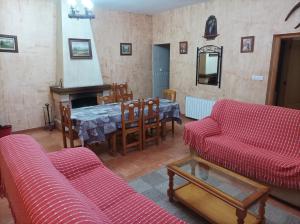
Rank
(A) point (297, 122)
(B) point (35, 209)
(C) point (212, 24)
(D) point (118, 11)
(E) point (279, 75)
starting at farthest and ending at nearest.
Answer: (D) point (118, 11) < (C) point (212, 24) < (E) point (279, 75) < (A) point (297, 122) < (B) point (35, 209)

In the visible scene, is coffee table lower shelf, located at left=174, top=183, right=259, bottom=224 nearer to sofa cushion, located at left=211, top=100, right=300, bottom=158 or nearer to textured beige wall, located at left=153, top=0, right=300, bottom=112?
sofa cushion, located at left=211, top=100, right=300, bottom=158

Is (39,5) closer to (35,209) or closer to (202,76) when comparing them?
(202,76)

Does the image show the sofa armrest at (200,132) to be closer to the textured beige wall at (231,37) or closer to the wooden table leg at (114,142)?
the wooden table leg at (114,142)

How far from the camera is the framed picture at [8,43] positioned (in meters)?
4.01

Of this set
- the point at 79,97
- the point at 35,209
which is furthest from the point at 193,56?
the point at 35,209

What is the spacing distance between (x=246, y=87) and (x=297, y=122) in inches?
71.8

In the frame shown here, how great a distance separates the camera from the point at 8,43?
4.07 m

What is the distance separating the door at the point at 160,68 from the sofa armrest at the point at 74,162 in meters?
4.48

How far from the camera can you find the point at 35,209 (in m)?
0.95

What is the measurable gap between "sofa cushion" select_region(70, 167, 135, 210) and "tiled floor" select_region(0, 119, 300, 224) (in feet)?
2.90

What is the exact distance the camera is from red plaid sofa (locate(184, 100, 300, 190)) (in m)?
2.21

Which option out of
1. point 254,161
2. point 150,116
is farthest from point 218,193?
point 150,116

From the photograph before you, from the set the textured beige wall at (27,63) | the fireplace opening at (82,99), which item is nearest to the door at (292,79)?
the fireplace opening at (82,99)

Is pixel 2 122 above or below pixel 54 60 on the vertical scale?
below
